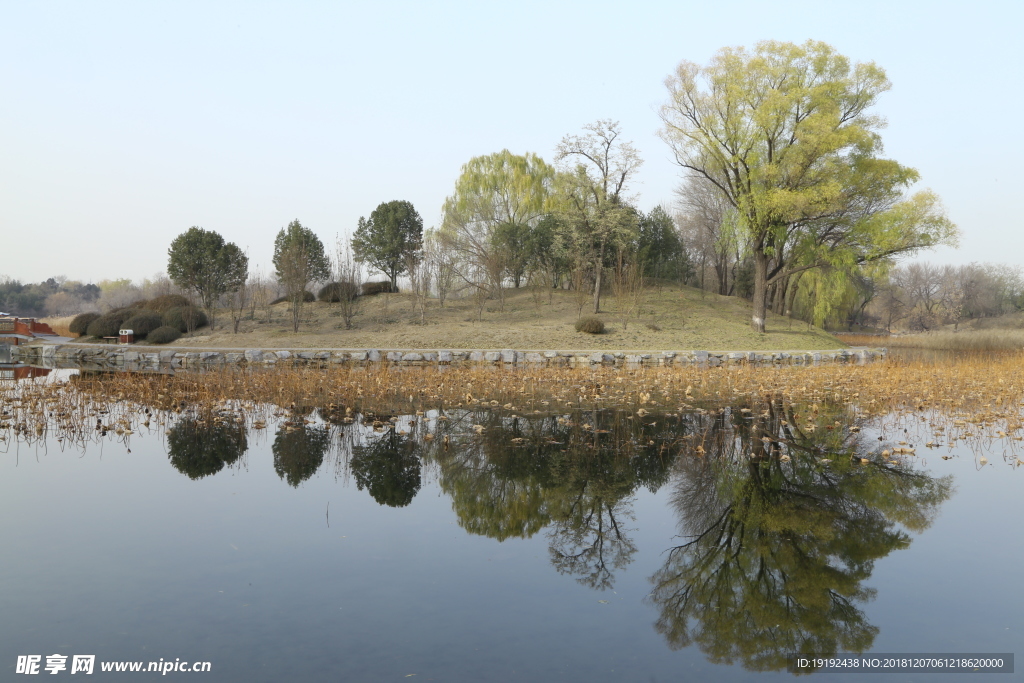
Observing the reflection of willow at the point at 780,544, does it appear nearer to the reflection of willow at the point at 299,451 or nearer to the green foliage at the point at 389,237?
the reflection of willow at the point at 299,451

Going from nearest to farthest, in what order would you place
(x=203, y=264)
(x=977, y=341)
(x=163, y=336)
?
(x=163, y=336) < (x=977, y=341) < (x=203, y=264)

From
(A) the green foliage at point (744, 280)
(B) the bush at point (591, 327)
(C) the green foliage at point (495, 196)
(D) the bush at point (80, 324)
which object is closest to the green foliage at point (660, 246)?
(A) the green foliage at point (744, 280)

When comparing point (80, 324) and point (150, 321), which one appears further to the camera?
point (80, 324)

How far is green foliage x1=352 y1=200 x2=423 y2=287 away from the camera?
37.1m

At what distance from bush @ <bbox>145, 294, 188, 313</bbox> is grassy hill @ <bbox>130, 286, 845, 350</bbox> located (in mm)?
1950

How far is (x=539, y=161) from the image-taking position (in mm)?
43594

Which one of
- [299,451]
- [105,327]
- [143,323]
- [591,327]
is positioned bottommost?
[299,451]

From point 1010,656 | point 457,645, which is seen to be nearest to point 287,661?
point 457,645

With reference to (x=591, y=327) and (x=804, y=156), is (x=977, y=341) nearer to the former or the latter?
(x=804, y=156)

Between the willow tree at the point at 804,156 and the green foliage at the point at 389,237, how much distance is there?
1551 cm

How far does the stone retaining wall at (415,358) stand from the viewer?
19.1 meters

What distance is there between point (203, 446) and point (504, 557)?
17.0 ft

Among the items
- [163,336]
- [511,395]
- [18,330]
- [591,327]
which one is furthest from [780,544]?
[18,330]

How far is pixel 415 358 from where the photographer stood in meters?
19.7
